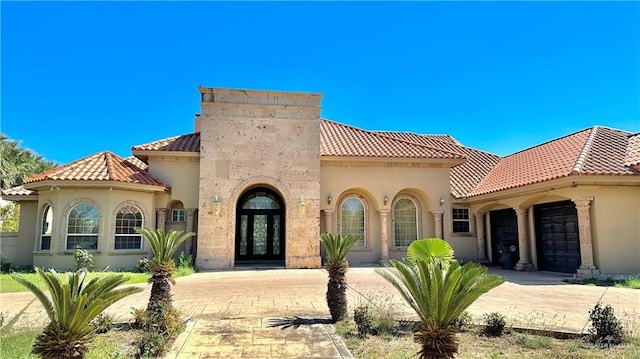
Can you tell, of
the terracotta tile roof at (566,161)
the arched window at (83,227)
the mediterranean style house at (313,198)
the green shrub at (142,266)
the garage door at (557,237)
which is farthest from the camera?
the arched window at (83,227)

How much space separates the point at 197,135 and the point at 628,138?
21345 millimetres

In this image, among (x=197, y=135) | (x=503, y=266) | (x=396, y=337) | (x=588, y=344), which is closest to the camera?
(x=588, y=344)

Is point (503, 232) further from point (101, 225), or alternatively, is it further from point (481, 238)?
point (101, 225)

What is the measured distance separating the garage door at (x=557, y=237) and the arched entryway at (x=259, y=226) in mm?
12526

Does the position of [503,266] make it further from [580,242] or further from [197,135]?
[197,135]

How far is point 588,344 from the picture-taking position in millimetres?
6941

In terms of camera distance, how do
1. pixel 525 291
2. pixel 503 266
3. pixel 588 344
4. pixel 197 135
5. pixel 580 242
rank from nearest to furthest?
pixel 588 344 → pixel 525 291 → pixel 580 242 → pixel 503 266 → pixel 197 135

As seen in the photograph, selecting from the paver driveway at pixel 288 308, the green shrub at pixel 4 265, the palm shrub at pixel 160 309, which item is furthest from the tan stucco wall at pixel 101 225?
the palm shrub at pixel 160 309

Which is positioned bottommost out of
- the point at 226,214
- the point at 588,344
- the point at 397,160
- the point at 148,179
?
the point at 588,344

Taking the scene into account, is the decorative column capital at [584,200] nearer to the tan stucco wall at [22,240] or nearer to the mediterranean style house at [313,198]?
the mediterranean style house at [313,198]

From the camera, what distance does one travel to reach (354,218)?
21.1 metres

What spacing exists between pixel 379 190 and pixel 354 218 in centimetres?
201

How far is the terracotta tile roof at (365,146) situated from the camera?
20.7 metres

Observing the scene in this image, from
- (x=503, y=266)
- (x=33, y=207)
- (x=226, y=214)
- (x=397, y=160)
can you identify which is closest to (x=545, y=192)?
(x=503, y=266)
